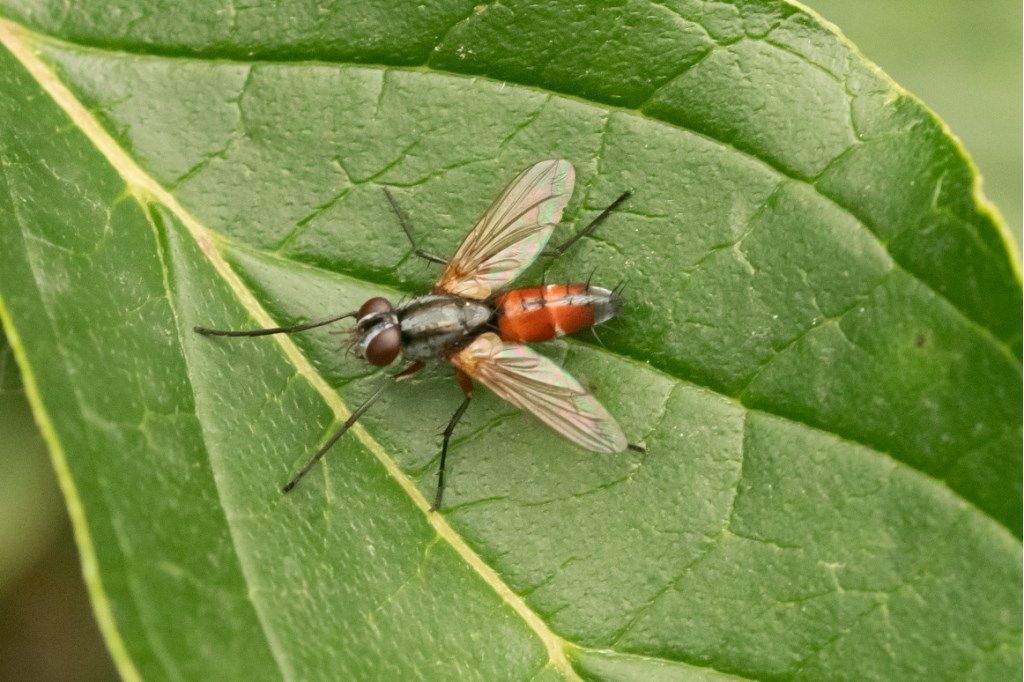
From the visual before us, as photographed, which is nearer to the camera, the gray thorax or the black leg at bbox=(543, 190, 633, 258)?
the black leg at bbox=(543, 190, 633, 258)

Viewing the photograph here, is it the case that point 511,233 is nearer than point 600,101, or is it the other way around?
point 600,101

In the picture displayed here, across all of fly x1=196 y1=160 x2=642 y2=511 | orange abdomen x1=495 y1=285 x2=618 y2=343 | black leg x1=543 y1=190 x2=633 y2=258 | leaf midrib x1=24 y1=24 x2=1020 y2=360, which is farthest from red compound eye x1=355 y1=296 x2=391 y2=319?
leaf midrib x1=24 y1=24 x2=1020 y2=360

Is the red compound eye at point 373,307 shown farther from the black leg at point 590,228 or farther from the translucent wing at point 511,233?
the black leg at point 590,228

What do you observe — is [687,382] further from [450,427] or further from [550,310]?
[450,427]

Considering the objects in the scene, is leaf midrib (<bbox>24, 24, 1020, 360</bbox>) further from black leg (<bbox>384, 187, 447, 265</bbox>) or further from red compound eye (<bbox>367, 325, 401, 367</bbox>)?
red compound eye (<bbox>367, 325, 401, 367</bbox>)

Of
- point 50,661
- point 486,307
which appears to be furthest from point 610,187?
point 50,661

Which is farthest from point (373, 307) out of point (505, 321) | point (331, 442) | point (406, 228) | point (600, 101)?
point (600, 101)

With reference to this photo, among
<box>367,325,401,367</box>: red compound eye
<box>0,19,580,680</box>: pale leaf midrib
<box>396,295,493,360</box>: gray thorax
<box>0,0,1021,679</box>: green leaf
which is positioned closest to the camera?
<box>0,0,1021,679</box>: green leaf
